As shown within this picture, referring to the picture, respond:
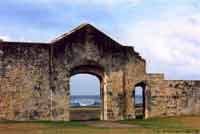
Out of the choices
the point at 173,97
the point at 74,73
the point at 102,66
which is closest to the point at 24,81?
the point at 74,73

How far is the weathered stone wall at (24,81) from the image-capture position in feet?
93.4

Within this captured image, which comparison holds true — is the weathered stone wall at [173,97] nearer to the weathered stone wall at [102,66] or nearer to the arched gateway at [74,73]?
the arched gateway at [74,73]

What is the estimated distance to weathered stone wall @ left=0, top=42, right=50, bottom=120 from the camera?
93.4 feet

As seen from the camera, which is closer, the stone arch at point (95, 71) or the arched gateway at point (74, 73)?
the arched gateway at point (74, 73)

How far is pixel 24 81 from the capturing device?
2877 cm

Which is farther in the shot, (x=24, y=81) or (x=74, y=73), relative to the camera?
(x=74, y=73)

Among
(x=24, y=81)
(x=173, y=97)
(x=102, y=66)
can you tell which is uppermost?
(x=102, y=66)

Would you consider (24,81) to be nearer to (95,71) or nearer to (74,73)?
(74,73)

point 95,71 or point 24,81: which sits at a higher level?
Result: point 95,71

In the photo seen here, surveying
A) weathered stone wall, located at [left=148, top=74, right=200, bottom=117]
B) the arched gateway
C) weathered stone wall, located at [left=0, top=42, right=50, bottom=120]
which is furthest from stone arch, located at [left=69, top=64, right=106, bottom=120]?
weathered stone wall, located at [left=148, top=74, right=200, bottom=117]

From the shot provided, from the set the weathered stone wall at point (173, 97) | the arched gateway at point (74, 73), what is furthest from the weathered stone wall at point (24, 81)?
the weathered stone wall at point (173, 97)

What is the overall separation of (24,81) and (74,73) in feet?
9.70

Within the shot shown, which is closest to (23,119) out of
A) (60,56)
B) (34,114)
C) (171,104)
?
(34,114)

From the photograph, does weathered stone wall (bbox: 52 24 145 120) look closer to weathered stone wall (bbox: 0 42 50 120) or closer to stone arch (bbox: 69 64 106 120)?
stone arch (bbox: 69 64 106 120)
